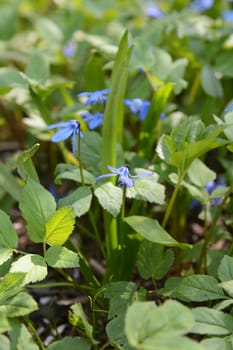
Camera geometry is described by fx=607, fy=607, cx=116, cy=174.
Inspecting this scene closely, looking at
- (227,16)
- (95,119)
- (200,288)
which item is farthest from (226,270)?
(227,16)

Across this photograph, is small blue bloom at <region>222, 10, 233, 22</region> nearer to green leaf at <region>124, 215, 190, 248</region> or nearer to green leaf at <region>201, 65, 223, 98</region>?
green leaf at <region>201, 65, 223, 98</region>

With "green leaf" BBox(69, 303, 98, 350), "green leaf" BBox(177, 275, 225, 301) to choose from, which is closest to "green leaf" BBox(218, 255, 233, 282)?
"green leaf" BBox(177, 275, 225, 301)

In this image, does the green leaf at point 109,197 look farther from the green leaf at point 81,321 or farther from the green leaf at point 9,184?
the green leaf at point 9,184

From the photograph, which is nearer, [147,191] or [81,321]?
[81,321]

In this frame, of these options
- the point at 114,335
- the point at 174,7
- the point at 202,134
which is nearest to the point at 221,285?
the point at 114,335

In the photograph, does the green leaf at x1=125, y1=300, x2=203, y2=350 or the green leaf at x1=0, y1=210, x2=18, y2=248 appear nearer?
the green leaf at x1=125, y1=300, x2=203, y2=350

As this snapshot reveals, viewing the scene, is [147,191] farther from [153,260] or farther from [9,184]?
[9,184]
